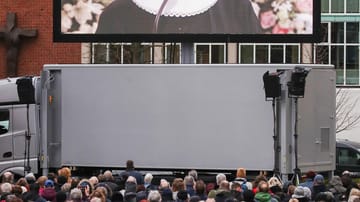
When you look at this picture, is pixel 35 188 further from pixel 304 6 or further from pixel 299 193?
pixel 304 6

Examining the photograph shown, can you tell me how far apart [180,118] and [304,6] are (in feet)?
15.9

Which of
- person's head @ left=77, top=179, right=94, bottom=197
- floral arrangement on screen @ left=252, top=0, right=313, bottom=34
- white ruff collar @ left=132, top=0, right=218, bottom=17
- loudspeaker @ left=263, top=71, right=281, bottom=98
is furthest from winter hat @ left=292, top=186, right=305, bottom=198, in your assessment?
white ruff collar @ left=132, top=0, right=218, bottom=17

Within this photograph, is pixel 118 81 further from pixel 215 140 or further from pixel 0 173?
pixel 0 173

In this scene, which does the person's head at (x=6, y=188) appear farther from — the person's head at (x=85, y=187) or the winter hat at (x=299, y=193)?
the winter hat at (x=299, y=193)

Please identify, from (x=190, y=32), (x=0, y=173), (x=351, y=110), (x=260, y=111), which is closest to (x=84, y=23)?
(x=190, y=32)

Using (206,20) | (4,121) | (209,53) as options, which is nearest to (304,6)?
(206,20)

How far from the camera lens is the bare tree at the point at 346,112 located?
41.9 metres

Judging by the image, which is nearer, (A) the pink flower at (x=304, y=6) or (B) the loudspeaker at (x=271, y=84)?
(B) the loudspeaker at (x=271, y=84)

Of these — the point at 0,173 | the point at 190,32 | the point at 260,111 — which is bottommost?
the point at 0,173

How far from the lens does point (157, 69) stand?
18.7 metres

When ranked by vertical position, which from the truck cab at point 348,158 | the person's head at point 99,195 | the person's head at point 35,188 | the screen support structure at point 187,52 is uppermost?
the screen support structure at point 187,52

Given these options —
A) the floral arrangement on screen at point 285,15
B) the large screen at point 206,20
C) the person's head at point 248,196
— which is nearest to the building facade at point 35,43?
the large screen at point 206,20

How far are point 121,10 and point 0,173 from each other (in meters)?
Answer: 4.86

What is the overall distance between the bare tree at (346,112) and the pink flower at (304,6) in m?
20.8
